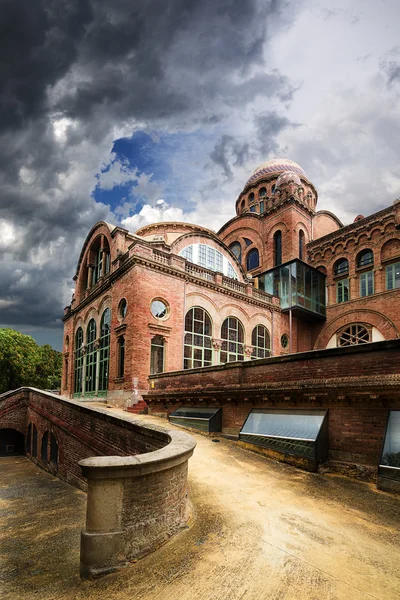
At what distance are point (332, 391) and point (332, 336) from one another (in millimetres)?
17994

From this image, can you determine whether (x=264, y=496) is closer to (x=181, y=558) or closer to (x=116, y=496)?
(x=181, y=558)

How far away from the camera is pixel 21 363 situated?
115ft

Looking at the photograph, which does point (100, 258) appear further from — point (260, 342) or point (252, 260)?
point (252, 260)

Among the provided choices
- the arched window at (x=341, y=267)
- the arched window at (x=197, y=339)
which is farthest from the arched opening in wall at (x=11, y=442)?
the arched window at (x=341, y=267)

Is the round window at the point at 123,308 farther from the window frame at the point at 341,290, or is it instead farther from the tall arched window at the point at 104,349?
the window frame at the point at 341,290

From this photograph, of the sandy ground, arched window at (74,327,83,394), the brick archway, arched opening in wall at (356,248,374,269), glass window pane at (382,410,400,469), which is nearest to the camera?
the sandy ground

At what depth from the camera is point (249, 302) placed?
2267cm

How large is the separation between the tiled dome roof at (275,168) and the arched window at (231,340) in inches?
770

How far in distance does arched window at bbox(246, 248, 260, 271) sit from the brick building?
0.36 feet

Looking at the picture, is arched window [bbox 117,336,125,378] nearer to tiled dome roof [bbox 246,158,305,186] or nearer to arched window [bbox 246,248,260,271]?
arched window [bbox 246,248,260,271]

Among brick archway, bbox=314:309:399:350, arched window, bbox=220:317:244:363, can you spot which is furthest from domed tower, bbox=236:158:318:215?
arched window, bbox=220:317:244:363

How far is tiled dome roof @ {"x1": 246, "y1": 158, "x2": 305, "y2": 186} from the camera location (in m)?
35.0

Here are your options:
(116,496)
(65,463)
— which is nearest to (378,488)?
(116,496)

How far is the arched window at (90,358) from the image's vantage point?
841 inches
